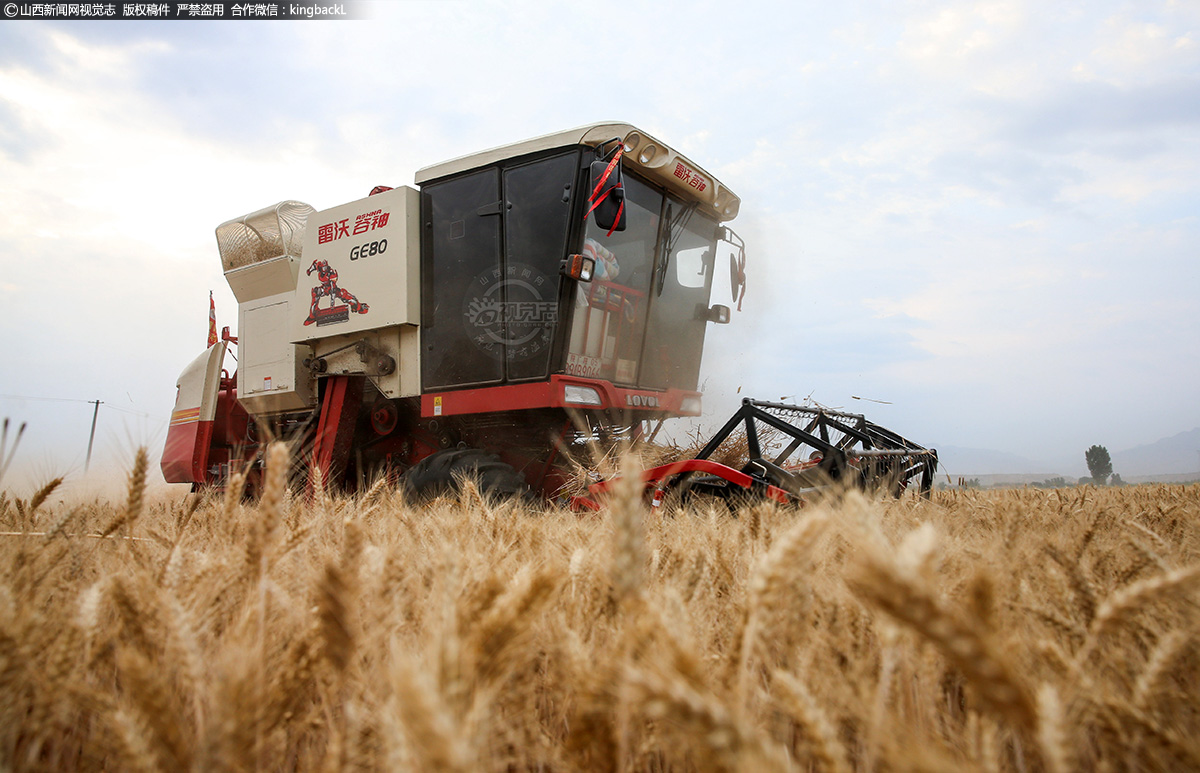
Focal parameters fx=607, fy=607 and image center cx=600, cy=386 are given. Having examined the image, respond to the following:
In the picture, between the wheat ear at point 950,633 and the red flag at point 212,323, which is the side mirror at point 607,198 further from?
the red flag at point 212,323

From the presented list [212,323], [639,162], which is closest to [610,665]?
[639,162]

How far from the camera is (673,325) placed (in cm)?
501

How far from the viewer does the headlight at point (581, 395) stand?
3910mm

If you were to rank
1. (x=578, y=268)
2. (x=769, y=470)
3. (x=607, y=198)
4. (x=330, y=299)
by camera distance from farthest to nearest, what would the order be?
(x=330, y=299)
(x=578, y=268)
(x=607, y=198)
(x=769, y=470)

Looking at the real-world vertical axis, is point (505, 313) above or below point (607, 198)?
below

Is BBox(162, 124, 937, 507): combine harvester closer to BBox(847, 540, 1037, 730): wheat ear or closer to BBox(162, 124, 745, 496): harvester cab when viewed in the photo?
BBox(162, 124, 745, 496): harvester cab

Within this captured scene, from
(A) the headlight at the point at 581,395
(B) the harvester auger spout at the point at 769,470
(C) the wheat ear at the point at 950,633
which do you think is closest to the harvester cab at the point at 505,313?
(A) the headlight at the point at 581,395

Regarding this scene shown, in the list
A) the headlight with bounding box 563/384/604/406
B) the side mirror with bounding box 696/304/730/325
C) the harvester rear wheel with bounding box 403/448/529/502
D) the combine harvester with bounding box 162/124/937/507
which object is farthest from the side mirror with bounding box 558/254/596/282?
the side mirror with bounding box 696/304/730/325

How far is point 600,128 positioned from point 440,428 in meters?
2.49

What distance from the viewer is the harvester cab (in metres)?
3.99

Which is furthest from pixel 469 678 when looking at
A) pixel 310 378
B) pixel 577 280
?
pixel 310 378

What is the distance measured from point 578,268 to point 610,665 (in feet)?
11.3

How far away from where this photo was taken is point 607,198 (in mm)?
3346

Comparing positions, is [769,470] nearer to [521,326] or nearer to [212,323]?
[521,326]
